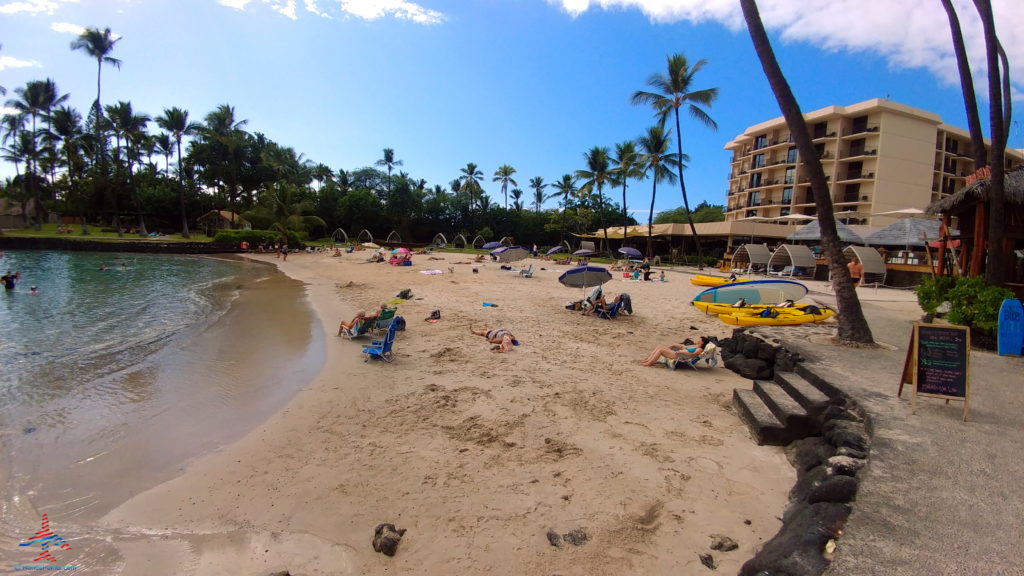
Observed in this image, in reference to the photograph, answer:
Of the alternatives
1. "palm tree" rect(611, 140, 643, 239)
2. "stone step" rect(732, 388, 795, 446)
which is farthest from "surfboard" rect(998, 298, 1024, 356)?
"palm tree" rect(611, 140, 643, 239)

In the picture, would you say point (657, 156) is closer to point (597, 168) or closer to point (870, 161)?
point (597, 168)

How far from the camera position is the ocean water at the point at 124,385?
4.11 metres

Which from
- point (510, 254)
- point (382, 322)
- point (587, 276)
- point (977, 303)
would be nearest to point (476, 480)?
point (382, 322)

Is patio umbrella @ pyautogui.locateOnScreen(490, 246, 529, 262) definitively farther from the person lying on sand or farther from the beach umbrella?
the person lying on sand

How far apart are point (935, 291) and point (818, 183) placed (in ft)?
11.8

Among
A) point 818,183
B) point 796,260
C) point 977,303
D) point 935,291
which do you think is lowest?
point 977,303

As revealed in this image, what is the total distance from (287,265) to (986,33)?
104ft

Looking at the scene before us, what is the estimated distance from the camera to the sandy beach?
3.03m

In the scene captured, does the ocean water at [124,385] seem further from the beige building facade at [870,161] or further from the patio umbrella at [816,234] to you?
the beige building facade at [870,161]

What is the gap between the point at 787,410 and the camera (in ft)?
15.4

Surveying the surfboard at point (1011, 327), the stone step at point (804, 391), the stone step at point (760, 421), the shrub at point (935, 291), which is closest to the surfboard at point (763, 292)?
the shrub at point (935, 291)

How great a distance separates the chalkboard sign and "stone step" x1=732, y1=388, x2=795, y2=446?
1229 mm

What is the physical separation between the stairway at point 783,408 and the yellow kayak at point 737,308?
5.65 meters

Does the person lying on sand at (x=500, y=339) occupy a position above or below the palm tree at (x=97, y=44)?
below
